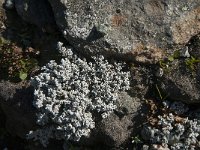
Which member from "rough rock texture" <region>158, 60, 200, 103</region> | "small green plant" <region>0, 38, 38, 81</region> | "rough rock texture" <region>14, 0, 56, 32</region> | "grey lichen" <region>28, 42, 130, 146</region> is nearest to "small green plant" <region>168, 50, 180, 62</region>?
"rough rock texture" <region>158, 60, 200, 103</region>

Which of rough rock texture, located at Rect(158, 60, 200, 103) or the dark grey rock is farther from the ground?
the dark grey rock

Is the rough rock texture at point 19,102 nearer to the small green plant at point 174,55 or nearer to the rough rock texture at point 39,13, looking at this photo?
the rough rock texture at point 39,13

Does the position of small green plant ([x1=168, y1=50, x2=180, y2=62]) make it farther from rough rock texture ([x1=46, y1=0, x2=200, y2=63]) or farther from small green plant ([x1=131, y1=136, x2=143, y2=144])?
small green plant ([x1=131, y1=136, x2=143, y2=144])

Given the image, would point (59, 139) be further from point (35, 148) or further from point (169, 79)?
point (169, 79)

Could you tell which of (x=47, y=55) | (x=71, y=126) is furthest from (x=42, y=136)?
(x=47, y=55)

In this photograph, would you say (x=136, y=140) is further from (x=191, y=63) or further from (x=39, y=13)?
(x=39, y=13)

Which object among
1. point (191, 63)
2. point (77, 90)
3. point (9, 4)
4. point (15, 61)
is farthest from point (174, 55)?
point (9, 4)
